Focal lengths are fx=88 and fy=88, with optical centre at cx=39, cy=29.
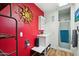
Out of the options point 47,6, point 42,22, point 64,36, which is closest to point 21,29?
point 42,22

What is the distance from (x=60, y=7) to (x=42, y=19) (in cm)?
22

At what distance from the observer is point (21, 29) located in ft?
3.05

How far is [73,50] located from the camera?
883mm

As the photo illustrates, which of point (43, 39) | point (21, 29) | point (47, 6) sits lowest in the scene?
point (43, 39)

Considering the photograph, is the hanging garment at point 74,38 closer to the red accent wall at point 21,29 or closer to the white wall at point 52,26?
the white wall at point 52,26

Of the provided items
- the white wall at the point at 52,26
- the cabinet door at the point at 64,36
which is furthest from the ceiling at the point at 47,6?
the cabinet door at the point at 64,36

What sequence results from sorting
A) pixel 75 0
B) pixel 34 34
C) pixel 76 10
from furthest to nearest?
1. pixel 34 34
2. pixel 76 10
3. pixel 75 0

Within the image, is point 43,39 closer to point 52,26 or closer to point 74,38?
point 52,26

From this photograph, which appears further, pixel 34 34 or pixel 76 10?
pixel 34 34

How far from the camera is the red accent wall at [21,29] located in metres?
0.79

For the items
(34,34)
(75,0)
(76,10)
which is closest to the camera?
(75,0)

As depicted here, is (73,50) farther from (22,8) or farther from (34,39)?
A: (22,8)

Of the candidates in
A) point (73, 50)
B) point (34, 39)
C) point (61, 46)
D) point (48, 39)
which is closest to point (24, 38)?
point (34, 39)

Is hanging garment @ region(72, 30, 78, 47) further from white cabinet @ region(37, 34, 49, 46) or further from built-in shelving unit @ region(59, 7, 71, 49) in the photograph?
white cabinet @ region(37, 34, 49, 46)
